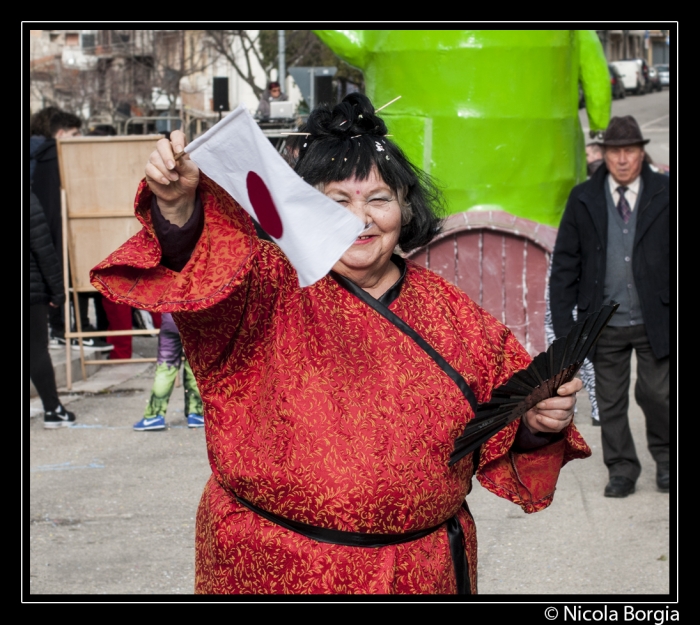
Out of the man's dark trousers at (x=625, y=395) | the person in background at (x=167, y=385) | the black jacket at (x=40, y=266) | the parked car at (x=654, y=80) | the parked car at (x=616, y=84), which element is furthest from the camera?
the parked car at (x=654, y=80)

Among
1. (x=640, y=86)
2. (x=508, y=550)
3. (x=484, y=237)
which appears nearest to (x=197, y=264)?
(x=508, y=550)

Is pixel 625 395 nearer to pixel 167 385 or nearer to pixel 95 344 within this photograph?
pixel 167 385

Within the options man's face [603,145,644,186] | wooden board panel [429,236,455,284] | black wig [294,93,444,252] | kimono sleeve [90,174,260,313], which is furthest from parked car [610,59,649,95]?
kimono sleeve [90,174,260,313]

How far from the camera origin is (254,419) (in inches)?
99.3

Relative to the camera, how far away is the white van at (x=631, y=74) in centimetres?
4606

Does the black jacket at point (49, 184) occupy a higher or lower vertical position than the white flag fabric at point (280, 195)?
higher

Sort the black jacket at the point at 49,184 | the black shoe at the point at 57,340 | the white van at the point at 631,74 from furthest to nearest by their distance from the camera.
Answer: the white van at the point at 631,74, the black shoe at the point at 57,340, the black jacket at the point at 49,184

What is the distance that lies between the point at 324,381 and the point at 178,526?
11.4 feet

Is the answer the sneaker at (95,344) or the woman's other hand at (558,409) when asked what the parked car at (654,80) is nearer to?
the sneaker at (95,344)

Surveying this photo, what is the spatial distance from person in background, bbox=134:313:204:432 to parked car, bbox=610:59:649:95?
40421 mm

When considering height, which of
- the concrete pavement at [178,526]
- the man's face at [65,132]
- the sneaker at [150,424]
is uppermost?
the man's face at [65,132]

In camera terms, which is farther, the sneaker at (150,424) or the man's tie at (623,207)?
the sneaker at (150,424)

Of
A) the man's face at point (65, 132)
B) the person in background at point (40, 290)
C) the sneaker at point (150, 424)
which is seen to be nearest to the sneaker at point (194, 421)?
the sneaker at point (150, 424)

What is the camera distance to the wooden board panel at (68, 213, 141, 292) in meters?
9.18
